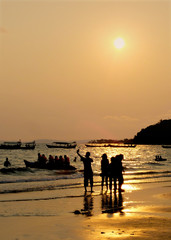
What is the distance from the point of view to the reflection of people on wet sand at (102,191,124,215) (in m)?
17.6

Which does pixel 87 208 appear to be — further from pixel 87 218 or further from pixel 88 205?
pixel 87 218

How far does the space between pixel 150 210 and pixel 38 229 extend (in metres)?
5.42

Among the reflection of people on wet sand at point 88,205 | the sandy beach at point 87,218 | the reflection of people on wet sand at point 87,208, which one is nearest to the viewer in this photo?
the sandy beach at point 87,218

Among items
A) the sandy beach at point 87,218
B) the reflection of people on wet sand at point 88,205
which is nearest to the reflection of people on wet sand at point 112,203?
the sandy beach at point 87,218

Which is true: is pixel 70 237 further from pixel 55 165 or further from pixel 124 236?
pixel 55 165

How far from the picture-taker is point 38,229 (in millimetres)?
13766

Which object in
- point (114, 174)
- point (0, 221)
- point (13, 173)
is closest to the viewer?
point (0, 221)

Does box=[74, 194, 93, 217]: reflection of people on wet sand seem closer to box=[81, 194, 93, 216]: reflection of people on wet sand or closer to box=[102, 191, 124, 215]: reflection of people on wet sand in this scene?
box=[81, 194, 93, 216]: reflection of people on wet sand

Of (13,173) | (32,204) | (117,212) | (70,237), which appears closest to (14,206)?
(32,204)

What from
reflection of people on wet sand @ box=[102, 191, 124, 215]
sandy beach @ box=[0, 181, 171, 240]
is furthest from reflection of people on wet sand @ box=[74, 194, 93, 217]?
reflection of people on wet sand @ box=[102, 191, 124, 215]

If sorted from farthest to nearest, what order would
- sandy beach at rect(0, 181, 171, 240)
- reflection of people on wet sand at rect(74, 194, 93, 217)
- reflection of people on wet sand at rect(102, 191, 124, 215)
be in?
reflection of people on wet sand at rect(102, 191, 124, 215)
reflection of people on wet sand at rect(74, 194, 93, 217)
sandy beach at rect(0, 181, 171, 240)

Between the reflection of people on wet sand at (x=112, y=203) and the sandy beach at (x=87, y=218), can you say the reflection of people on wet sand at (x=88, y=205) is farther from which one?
the reflection of people on wet sand at (x=112, y=203)

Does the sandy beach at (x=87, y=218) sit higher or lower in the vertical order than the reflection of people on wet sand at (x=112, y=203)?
lower

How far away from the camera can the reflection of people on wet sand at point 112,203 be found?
57.7 ft
